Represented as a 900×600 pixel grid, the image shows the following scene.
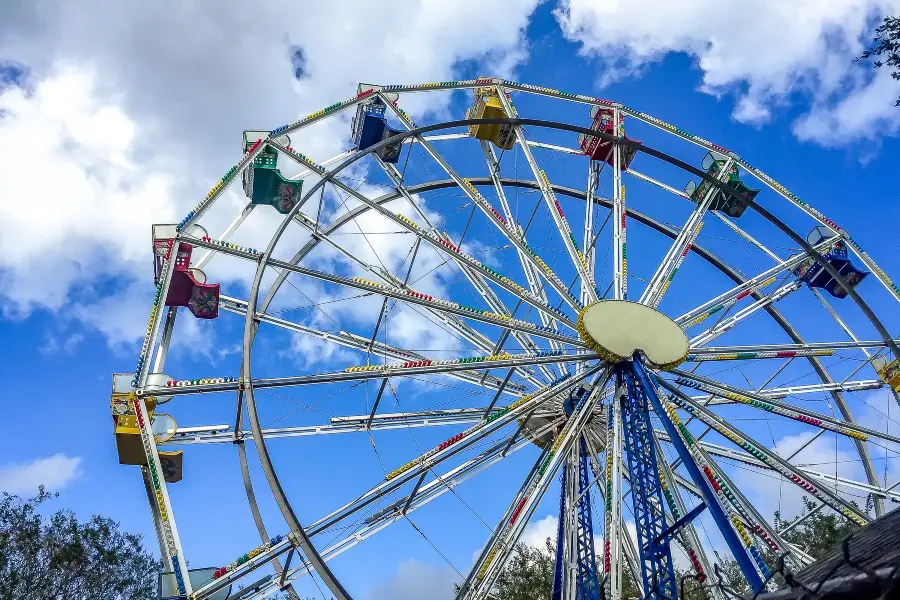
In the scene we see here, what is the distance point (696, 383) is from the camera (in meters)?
15.1

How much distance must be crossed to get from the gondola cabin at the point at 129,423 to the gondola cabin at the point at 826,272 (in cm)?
1507

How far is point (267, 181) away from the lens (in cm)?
1759

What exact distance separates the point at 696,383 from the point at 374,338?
6.79 meters

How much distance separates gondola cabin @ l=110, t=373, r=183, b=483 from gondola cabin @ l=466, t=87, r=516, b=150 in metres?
10.4

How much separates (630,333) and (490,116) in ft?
24.8

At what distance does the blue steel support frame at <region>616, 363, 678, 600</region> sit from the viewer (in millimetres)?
12352

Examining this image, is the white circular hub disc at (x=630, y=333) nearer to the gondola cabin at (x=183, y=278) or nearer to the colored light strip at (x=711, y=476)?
the colored light strip at (x=711, y=476)

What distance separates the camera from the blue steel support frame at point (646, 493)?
1235 centimetres

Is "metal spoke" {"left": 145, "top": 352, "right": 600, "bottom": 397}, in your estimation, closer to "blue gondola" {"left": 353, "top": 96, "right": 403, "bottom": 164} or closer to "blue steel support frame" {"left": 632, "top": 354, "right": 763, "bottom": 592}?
"blue steel support frame" {"left": 632, "top": 354, "right": 763, "bottom": 592}

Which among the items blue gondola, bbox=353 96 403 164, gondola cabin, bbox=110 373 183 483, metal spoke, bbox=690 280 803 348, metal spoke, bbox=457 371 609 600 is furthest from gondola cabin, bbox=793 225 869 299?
gondola cabin, bbox=110 373 183 483

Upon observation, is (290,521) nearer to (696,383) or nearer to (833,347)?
(696,383)

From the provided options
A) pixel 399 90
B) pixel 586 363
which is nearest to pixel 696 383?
pixel 586 363

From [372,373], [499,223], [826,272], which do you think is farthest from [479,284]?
[826,272]

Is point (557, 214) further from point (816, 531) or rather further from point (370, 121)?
point (816, 531)
